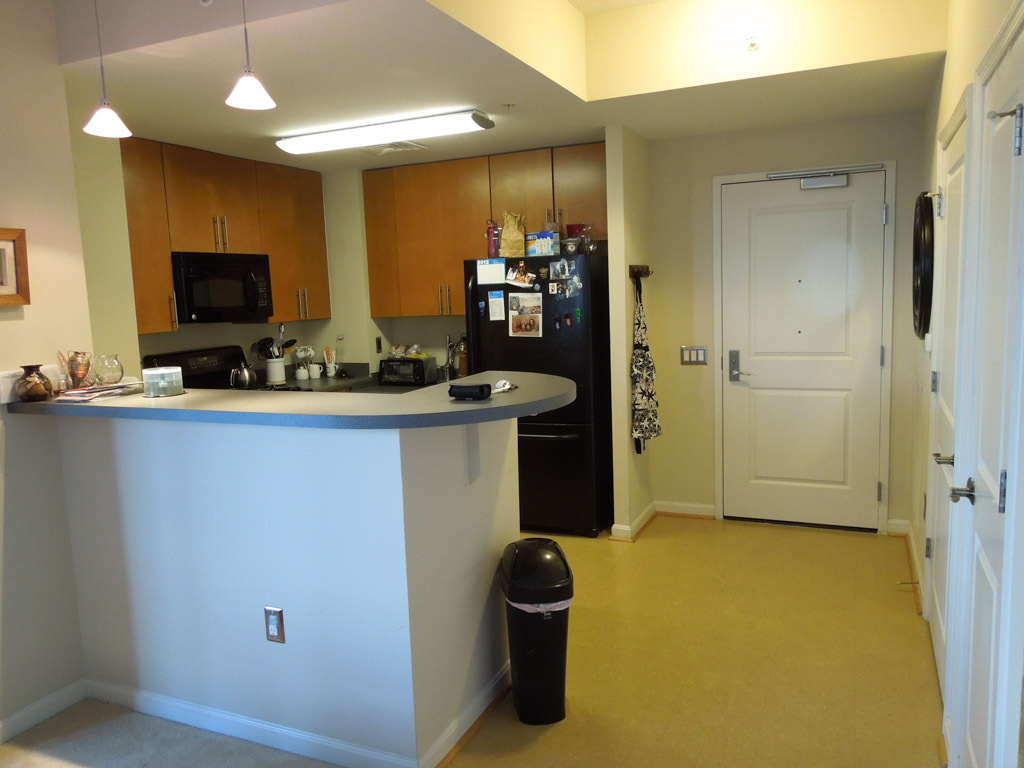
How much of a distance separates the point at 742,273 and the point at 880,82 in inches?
52.2

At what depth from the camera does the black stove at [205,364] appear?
4258 mm

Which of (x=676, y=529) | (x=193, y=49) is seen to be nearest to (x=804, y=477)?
(x=676, y=529)

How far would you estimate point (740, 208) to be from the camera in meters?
4.45

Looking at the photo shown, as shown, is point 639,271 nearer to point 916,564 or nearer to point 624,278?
point 624,278

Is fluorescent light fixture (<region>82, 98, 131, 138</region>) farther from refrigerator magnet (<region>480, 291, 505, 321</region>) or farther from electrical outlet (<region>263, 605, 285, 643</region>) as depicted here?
refrigerator magnet (<region>480, 291, 505, 321</region>)

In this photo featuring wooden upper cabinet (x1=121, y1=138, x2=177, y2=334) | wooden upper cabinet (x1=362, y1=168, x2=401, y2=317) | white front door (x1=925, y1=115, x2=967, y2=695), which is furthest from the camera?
wooden upper cabinet (x1=362, y1=168, x2=401, y2=317)

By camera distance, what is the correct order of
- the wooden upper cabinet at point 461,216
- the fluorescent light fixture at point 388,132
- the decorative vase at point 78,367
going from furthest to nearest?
the wooden upper cabinet at point 461,216, the fluorescent light fixture at point 388,132, the decorative vase at point 78,367

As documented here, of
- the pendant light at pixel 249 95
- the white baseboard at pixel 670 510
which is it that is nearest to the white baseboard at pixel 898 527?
the white baseboard at pixel 670 510

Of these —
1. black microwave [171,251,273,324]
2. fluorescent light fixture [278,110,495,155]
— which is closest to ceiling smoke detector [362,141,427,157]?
fluorescent light fixture [278,110,495,155]

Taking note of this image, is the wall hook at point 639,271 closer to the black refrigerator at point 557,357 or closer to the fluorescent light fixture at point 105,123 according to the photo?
the black refrigerator at point 557,357

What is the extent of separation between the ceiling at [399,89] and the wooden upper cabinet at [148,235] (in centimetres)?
14

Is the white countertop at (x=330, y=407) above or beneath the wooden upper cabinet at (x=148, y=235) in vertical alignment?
Answer: beneath

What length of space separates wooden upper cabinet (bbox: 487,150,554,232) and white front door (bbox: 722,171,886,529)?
3.56ft

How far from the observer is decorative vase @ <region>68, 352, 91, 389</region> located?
9.02 ft
